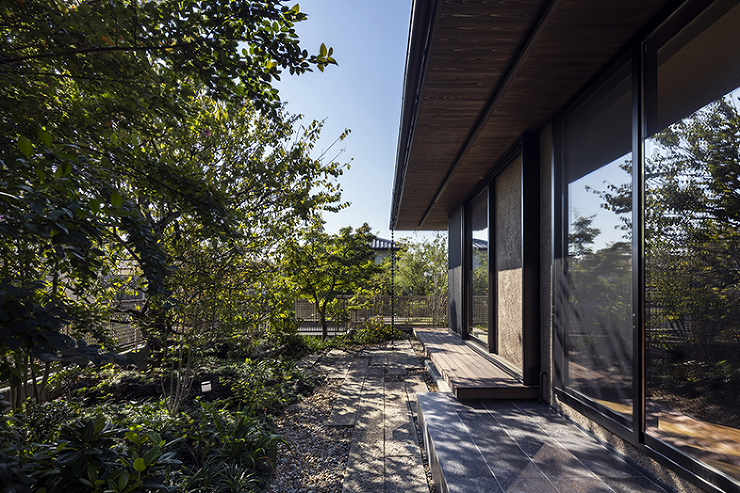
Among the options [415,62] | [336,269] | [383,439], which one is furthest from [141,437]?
[336,269]

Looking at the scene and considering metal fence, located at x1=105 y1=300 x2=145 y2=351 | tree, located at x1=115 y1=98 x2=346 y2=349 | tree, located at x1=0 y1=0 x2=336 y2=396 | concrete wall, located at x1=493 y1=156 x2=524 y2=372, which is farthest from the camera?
concrete wall, located at x1=493 y1=156 x2=524 y2=372

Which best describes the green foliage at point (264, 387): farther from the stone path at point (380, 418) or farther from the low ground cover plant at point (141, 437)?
the stone path at point (380, 418)

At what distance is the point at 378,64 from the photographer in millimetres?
5160

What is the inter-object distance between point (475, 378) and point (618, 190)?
228 centimetres

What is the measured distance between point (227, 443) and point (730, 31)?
3.89 m

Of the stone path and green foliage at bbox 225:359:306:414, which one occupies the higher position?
green foliage at bbox 225:359:306:414

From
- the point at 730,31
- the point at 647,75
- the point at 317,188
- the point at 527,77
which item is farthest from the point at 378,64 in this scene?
the point at 730,31

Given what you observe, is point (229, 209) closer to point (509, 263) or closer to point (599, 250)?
point (599, 250)

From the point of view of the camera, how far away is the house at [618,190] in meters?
1.66

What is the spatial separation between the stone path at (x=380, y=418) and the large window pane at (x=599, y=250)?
144 centimetres

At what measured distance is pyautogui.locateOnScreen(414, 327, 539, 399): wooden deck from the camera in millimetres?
3402

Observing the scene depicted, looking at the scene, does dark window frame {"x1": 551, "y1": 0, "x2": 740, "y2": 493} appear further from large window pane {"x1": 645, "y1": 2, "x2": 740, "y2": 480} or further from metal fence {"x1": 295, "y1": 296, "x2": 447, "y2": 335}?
metal fence {"x1": 295, "y1": 296, "x2": 447, "y2": 335}

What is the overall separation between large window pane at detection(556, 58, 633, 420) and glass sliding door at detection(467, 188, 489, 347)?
7.42ft

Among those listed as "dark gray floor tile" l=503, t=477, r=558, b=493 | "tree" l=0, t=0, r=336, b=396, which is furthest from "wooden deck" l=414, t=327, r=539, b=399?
"tree" l=0, t=0, r=336, b=396
